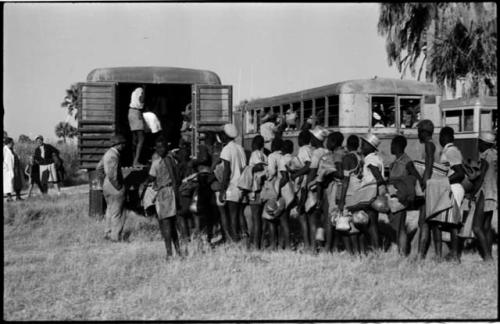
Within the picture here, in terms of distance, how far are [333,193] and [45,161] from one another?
31.3 feet

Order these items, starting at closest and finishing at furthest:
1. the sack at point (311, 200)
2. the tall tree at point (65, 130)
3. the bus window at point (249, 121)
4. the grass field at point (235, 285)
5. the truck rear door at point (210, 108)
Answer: the grass field at point (235, 285), the sack at point (311, 200), the truck rear door at point (210, 108), the bus window at point (249, 121), the tall tree at point (65, 130)

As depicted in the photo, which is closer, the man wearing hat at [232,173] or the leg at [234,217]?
the man wearing hat at [232,173]

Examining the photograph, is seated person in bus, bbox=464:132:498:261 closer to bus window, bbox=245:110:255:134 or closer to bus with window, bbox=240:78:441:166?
bus with window, bbox=240:78:441:166

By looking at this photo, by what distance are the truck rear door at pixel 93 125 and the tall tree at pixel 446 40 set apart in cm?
1270

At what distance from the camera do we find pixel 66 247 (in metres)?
8.53

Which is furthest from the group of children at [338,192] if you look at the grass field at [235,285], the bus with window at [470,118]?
the bus with window at [470,118]

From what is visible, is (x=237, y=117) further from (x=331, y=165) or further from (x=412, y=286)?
(x=412, y=286)

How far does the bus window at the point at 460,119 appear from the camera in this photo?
18.3 metres

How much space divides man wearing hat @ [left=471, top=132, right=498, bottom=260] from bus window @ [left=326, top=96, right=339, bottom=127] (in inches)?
313

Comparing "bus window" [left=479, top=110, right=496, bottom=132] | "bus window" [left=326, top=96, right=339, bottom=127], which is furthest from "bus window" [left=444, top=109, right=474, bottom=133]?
"bus window" [left=326, top=96, right=339, bottom=127]

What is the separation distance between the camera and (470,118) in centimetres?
1833

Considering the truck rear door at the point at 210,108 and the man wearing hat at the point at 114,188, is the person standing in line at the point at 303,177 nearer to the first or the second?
the man wearing hat at the point at 114,188

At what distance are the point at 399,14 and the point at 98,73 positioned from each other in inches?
512

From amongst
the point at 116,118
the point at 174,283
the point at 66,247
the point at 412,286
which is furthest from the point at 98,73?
the point at 412,286
